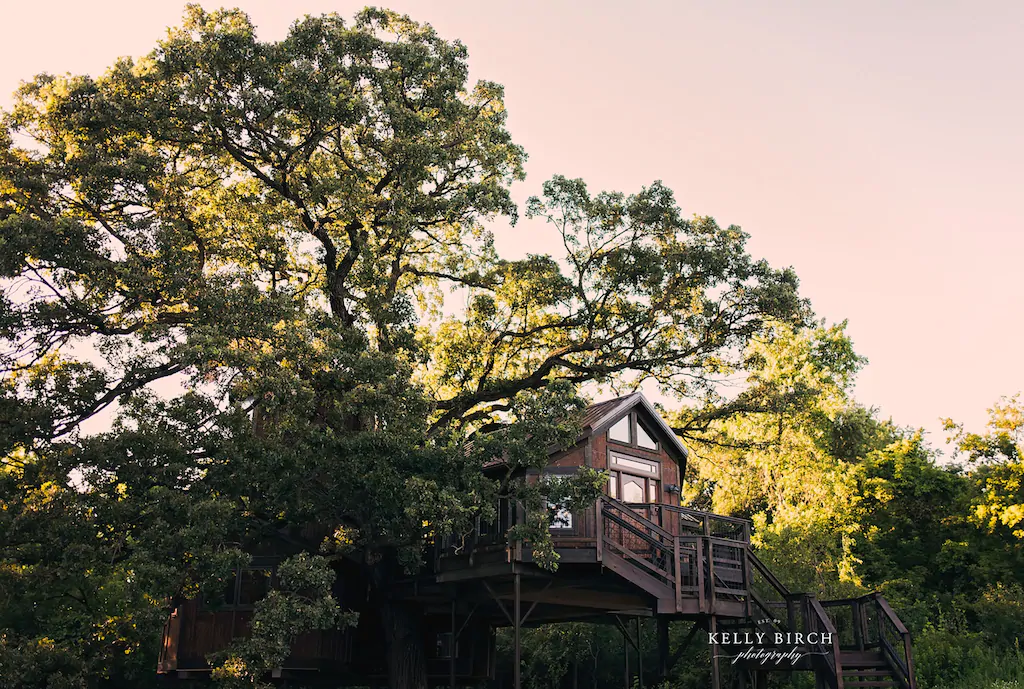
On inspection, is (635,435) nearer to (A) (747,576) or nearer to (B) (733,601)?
(A) (747,576)

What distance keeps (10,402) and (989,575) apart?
27.2 meters

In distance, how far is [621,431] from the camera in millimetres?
20250

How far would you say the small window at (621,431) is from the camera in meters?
20.0

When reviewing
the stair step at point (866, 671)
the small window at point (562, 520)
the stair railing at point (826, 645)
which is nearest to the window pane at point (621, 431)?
the small window at point (562, 520)

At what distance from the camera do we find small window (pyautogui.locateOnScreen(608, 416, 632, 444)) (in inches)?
787

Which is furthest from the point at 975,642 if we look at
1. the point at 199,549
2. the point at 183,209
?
the point at 183,209

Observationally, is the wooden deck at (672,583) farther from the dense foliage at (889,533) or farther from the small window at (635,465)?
the dense foliage at (889,533)

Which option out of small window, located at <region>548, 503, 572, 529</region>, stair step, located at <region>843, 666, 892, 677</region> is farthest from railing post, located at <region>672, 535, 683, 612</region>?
stair step, located at <region>843, 666, 892, 677</region>

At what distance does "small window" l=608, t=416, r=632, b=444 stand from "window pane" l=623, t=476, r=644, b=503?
36.3 inches

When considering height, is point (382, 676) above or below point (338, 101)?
below

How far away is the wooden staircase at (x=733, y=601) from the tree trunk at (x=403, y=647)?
20.1 feet

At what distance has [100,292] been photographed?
61.0ft

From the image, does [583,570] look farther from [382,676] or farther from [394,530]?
[382,676]

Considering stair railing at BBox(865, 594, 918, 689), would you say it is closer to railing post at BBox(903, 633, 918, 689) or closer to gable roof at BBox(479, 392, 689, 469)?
railing post at BBox(903, 633, 918, 689)
